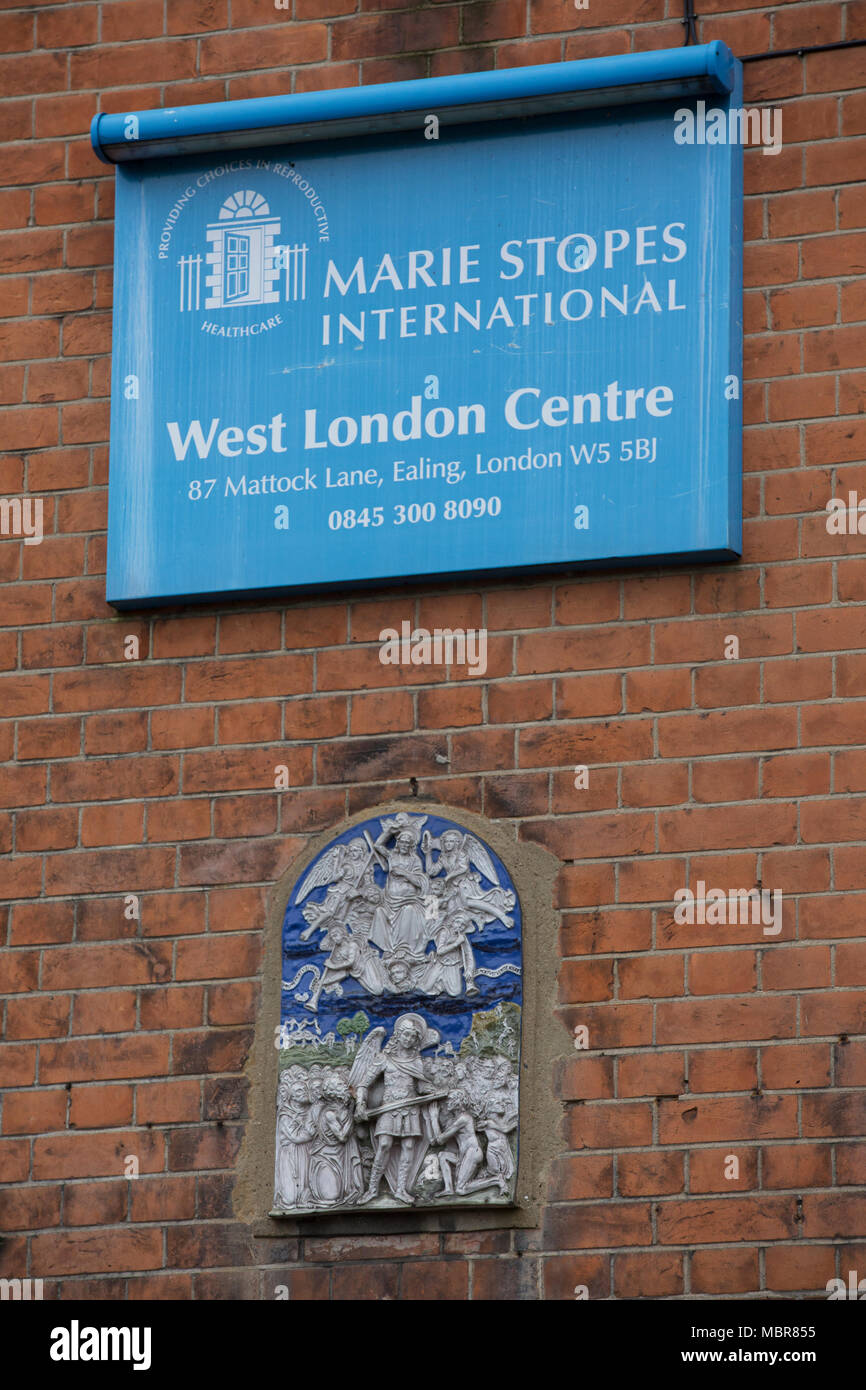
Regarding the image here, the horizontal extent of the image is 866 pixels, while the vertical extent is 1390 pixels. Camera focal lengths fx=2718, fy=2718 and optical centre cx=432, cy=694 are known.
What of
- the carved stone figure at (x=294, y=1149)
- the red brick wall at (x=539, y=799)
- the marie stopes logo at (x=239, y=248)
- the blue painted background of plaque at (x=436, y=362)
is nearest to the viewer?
the red brick wall at (x=539, y=799)

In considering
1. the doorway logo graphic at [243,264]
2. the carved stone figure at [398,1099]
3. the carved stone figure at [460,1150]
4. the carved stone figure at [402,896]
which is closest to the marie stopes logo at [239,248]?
the doorway logo graphic at [243,264]

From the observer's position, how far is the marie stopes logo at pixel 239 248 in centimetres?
950

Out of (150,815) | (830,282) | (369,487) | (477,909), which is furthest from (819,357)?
(150,815)

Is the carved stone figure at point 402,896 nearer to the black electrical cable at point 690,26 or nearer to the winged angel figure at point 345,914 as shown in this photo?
the winged angel figure at point 345,914

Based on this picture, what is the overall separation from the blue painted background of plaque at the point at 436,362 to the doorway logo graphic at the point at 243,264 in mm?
33

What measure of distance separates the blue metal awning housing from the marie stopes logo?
0.13 m

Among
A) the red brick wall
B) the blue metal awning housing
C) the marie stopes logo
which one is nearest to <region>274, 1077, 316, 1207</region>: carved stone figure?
the red brick wall

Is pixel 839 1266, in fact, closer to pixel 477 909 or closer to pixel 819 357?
pixel 477 909

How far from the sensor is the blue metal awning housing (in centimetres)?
915

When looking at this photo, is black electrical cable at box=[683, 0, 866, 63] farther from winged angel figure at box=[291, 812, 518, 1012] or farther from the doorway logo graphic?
winged angel figure at box=[291, 812, 518, 1012]

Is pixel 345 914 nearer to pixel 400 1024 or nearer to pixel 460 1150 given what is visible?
pixel 400 1024

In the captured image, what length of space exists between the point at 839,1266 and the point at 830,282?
10.5ft

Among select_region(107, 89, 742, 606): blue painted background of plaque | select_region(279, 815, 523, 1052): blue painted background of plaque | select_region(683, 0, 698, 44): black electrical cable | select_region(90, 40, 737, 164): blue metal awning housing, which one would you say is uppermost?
select_region(683, 0, 698, 44): black electrical cable

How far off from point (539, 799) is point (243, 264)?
223cm
